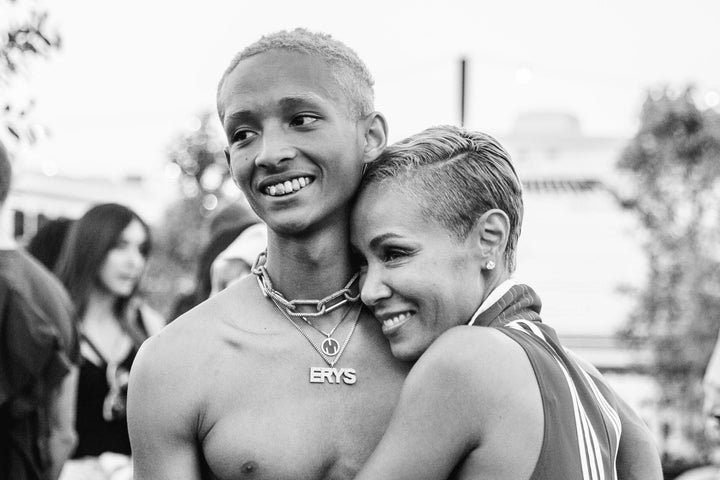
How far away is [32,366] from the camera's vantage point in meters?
3.72

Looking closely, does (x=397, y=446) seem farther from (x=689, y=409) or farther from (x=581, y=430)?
(x=689, y=409)

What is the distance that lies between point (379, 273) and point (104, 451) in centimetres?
292

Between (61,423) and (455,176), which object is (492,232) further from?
(61,423)

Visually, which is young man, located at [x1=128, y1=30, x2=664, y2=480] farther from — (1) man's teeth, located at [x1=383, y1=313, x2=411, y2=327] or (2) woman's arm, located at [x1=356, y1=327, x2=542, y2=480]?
(2) woman's arm, located at [x1=356, y1=327, x2=542, y2=480]

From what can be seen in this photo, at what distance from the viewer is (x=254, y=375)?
2258 mm

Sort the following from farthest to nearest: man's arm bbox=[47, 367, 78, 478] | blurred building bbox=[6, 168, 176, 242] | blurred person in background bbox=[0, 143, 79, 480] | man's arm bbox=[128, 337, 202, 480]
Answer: blurred building bbox=[6, 168, 176, 242] → man's arm bbox=[47, 367, 78, 478] → blurred person in background bbox=[0, 143, 79, 480] → man's arm bbox=[128, 337, 202, 480]

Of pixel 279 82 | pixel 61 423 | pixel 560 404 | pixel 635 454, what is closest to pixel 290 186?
pixel 279 82

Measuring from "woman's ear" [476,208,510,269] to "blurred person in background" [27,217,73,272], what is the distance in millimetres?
4093

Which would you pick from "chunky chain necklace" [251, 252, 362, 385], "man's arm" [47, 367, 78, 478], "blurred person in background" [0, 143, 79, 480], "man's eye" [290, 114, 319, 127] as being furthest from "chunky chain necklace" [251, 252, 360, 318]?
"man's arm" [47, 367, 78, 478]

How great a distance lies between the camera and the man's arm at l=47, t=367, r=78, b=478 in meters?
3.97

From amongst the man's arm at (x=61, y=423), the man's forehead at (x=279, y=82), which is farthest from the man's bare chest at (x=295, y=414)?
the man's arm at (x=61, y=423)

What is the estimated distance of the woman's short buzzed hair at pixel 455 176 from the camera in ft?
7.17

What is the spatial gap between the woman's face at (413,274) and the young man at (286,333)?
0.12 meters

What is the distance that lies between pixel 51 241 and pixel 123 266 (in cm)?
106
